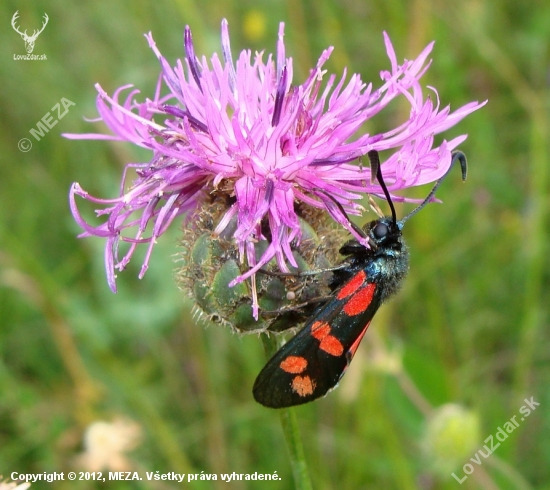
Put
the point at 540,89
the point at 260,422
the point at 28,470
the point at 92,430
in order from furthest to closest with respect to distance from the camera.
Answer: the point at 540,89 < the point at 260,422 < the point at 28,470 < the point at 92,430

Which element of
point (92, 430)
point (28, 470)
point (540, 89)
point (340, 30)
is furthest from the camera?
point (340, 30)

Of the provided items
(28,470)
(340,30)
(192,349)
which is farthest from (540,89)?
(28,470)

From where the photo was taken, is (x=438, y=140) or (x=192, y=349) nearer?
(x=192, y=349)

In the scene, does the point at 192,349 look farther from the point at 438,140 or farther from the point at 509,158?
the point at 509,158

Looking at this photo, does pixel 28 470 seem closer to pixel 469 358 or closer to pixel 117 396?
pixel 117 396

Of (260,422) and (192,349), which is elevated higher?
(192,349)

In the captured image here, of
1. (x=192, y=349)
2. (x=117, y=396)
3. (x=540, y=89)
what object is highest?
(x=540, y=89)

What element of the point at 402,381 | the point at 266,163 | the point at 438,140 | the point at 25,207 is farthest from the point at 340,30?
the point at 266,163
